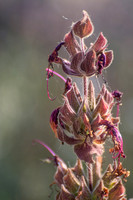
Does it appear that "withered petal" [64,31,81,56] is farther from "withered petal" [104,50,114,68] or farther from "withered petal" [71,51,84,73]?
"withered petal" [104,50,114,68]

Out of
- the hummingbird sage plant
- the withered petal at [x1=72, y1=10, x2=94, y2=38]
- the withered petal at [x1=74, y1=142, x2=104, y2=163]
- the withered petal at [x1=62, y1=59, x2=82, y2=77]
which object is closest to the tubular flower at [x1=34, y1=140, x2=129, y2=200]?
the hummingbird sage plant

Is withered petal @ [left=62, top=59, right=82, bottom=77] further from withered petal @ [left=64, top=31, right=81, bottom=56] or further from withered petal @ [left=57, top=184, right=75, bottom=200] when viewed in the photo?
withered petal @ [left=57, top=184, right=75, bottom=200]

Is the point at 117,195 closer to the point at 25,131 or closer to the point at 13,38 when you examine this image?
the point at 25,131

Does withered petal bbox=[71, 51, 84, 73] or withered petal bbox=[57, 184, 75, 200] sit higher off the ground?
withered petal bbox=[71, 51, 84, 73]

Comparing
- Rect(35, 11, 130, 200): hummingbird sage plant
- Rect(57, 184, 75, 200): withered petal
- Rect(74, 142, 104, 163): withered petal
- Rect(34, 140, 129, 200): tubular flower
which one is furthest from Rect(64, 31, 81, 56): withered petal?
Rect(57, 184, 75, 200): withered petal

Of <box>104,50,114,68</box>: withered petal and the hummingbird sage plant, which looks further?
<box>104,50,114,68</box>: withered petal

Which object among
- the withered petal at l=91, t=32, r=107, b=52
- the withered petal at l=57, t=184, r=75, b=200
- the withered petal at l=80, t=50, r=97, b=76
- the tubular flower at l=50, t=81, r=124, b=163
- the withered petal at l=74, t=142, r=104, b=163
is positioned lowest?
the withered petal at l=57, t=184, r=75, b=200

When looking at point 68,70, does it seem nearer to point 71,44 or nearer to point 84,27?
point 71,44

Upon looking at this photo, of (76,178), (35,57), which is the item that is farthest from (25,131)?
(76,178)
